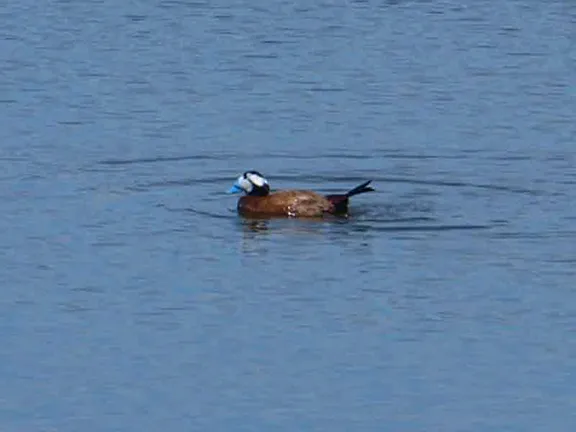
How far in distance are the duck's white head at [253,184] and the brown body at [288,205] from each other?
9 centimetres

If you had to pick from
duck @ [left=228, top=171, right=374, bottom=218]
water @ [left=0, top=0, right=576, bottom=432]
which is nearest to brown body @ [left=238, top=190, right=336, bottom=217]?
duck @ [left=228, top=171, right=374, bottom=218]

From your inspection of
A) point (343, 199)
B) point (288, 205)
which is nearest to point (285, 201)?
point (288, 205)

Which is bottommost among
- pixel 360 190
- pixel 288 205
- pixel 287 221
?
pixel 287 221

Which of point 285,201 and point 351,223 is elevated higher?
point 285,201

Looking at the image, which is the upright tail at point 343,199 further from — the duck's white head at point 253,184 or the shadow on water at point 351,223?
the duck's white head at point 253,184

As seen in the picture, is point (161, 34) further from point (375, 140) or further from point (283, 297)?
point (283, 297)

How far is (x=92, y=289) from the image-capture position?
1827 cm

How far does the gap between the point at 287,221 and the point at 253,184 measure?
0.53 meters

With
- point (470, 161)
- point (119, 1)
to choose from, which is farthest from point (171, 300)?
point (119, 1)

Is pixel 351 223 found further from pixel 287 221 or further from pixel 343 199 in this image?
pixel 287 221

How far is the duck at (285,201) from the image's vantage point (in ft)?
70.4

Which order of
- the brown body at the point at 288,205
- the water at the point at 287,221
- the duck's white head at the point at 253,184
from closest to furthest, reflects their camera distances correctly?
the water at the point at 287,221 < the brown body at the point at 288,205 < the duck's white head at the point at 253,184

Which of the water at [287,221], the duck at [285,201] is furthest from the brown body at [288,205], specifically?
the water at [287,221]

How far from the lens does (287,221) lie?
70.8 feet
